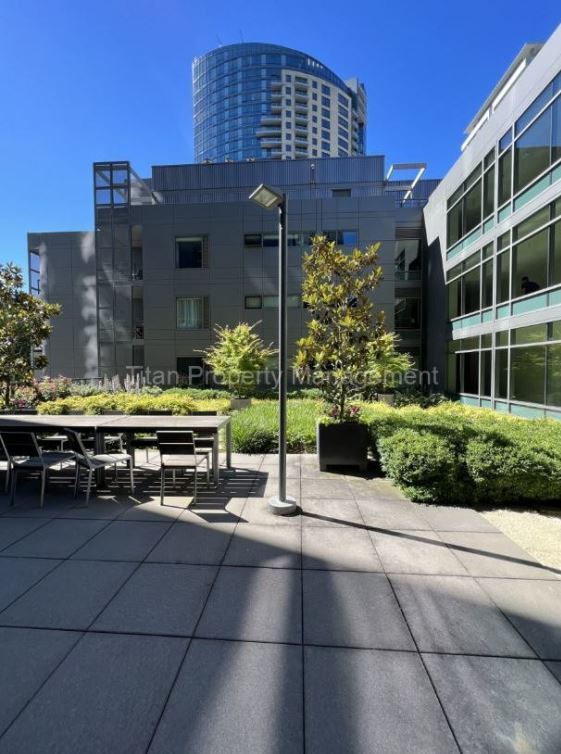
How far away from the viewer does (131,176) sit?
23.3 meters

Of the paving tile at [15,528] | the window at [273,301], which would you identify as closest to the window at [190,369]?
the window at [273,301]

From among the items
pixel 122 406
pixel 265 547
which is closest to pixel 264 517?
pixel 265 547

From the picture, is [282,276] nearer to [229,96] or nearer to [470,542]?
[470,542]

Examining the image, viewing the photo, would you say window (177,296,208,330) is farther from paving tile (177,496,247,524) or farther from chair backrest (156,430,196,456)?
paving tile (177,496,247,524)

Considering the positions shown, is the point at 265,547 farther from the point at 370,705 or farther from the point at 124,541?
the point at 370,705

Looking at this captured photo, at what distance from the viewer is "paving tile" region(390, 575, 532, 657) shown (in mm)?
2670

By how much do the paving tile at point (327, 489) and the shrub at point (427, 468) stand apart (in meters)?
0.80

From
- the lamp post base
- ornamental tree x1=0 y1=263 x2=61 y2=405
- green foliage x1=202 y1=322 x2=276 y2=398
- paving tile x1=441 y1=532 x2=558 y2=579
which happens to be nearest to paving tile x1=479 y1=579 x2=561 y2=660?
paving tile x1=441 y1=532 x2=558 y2=579

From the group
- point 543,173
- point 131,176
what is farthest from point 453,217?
point 131,176

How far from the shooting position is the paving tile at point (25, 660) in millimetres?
2207

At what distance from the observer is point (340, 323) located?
7137mm

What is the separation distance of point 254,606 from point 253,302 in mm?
20552

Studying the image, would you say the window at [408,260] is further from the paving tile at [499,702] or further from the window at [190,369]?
the paving tile at [499,702]

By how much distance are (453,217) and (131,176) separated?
17.9 metres
